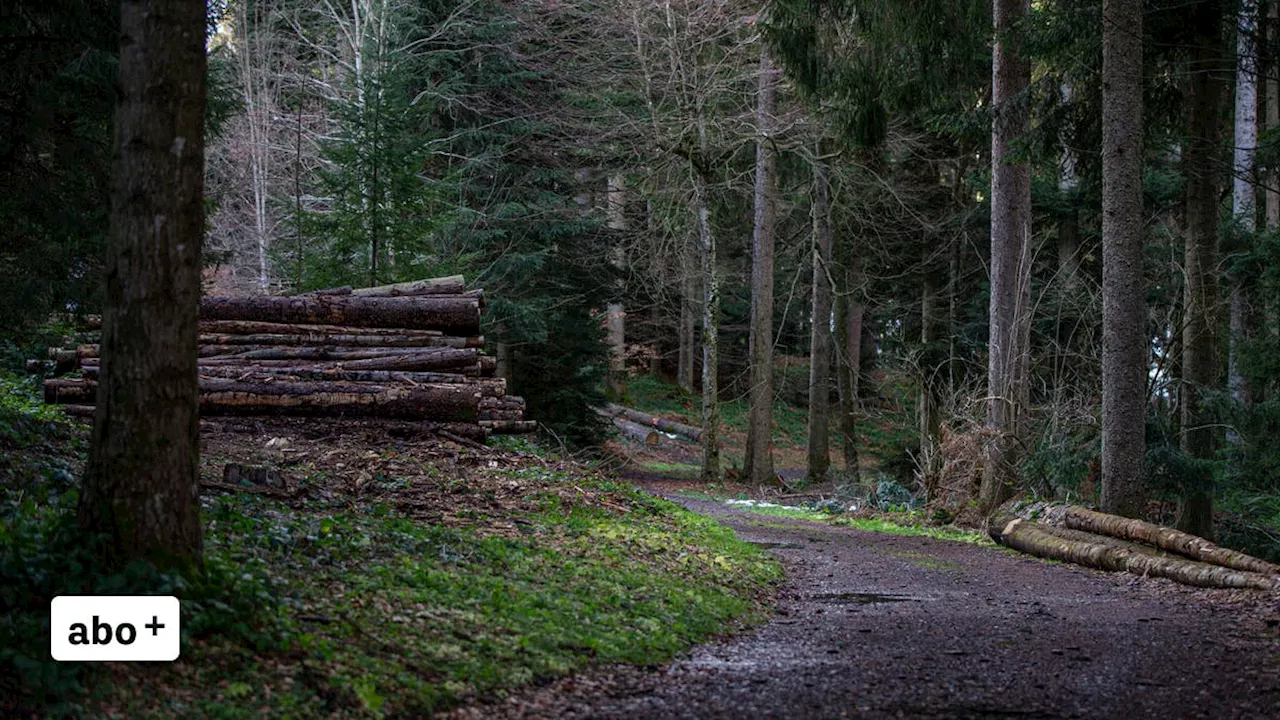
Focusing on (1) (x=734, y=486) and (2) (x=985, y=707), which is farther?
(1) (x=734, y=486)

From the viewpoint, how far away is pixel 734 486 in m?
25.8

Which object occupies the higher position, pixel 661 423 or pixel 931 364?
pixel 931 364

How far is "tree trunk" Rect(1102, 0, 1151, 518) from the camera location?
13.0m

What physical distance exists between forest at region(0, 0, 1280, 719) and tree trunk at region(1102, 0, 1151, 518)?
1.9 inches

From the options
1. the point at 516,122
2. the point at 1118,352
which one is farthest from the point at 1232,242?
the point at 516,122

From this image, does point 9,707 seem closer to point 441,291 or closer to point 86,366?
point 86,366

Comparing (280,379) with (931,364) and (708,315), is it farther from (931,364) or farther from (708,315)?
(931,364)

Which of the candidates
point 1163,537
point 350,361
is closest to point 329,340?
point 350,361

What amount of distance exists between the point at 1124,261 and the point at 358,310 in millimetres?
9676

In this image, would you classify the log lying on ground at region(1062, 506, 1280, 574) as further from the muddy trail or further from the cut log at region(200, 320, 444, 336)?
the cut log at region(200, 320, 444, 336)

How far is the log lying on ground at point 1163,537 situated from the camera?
10219 millimetres

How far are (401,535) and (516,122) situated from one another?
20649mm

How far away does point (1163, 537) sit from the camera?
11.5 meters

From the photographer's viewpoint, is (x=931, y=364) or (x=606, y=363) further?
(x=606, y=363)
